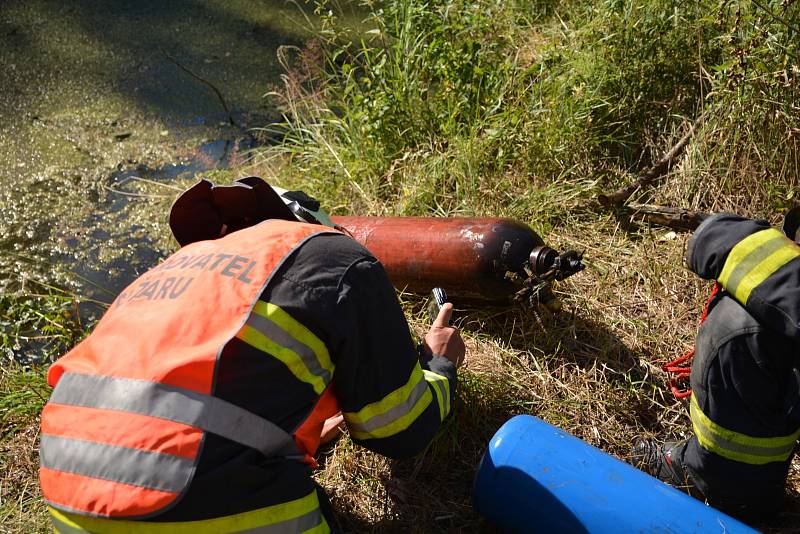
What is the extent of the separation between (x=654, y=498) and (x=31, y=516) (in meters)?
2.11

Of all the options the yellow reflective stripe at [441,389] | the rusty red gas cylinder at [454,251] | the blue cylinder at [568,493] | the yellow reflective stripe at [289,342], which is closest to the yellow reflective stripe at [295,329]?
the yellow reflective stripe at [289,342]

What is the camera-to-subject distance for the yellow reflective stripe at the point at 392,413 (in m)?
1.89

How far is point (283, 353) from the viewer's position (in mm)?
1621

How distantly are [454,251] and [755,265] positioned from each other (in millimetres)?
1175

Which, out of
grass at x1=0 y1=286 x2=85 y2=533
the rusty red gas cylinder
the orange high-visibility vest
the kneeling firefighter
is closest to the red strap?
the kneeling firefighter

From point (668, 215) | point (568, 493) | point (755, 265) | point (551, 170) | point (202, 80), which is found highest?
point (755, 265)

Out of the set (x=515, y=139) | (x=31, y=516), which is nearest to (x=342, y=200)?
(x=515, y=139)

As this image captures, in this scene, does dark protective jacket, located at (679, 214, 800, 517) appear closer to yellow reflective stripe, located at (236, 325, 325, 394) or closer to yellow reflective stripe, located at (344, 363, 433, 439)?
yellow reflective stripe, located at (344, 363, 433, 439)

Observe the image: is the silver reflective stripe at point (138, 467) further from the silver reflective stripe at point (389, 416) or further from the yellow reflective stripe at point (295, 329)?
the silver reflective stripe at point (389, 416)

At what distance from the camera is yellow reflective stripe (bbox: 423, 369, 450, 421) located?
2141 mm

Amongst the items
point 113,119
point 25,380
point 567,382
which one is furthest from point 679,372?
point 113,119

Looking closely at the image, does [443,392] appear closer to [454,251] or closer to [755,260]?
[454,251]

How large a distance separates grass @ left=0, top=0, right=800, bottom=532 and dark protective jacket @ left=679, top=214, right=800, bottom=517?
29cm

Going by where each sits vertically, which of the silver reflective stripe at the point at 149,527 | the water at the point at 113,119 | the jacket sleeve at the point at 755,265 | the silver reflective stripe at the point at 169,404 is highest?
the jacket sleeve at the point at 755,265
